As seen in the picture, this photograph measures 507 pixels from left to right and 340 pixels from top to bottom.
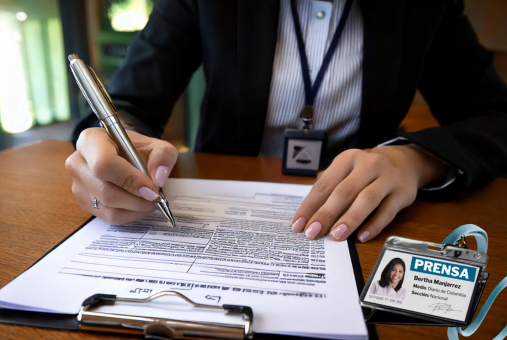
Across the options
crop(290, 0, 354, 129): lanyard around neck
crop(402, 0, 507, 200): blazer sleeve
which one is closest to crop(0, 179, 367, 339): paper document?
crop(402, 0, 507, 200): blazer sleeve

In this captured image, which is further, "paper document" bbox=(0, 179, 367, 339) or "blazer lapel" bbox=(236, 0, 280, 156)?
"blazer lapel" bbox=(236, 0, 280, 156)

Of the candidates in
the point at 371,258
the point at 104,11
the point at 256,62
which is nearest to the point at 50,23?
the point at 104,11

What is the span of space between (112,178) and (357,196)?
1.02 ft

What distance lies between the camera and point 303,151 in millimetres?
638

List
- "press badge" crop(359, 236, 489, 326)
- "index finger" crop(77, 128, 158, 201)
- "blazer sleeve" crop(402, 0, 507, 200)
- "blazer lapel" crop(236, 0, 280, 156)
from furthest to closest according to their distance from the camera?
"blazer lapel" crop(236, 0, 280, 156) → "blazer sleeve" crop(402, 0, 507, 200) → "index finger" crop(77, 128, 158, 201) → "press badge" crop(359, 236, 489, 326)

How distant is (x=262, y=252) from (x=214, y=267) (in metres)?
0.06

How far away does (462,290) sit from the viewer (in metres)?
0.25

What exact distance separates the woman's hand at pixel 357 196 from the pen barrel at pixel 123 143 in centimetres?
21

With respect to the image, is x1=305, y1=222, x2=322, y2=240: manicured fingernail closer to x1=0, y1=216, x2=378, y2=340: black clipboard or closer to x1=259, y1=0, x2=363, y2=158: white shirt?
x1=0, y1=216, x2=378, y2=340: black clipboard

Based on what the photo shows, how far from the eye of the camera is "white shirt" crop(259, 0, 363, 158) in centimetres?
79

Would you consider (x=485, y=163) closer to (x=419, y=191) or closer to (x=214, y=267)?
(x=419, y=191)

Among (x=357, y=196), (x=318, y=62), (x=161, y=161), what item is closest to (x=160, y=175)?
(x=161, y=161)

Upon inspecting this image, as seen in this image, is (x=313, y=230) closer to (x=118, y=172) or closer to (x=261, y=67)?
(x=118, y=172)

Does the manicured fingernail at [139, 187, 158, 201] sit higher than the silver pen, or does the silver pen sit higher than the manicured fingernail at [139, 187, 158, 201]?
the silver pen
